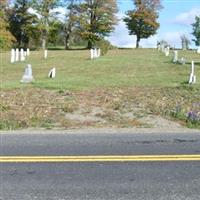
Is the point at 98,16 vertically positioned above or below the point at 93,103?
above

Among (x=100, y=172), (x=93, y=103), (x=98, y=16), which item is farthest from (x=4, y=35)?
(x=100, y=172)

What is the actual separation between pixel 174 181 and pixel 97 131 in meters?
5.07

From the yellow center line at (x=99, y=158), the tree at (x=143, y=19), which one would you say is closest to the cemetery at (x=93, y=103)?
the yellow center line at (x=99, y=158)

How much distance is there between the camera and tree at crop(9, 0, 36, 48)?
89000 mm

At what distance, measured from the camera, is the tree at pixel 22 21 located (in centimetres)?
8900

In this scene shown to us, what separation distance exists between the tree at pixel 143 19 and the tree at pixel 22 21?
69.9 feet

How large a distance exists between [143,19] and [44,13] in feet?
76.3

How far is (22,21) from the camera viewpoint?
91812 mm

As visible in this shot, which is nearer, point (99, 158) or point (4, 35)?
point (99, 158)

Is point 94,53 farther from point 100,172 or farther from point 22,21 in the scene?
point 22,21

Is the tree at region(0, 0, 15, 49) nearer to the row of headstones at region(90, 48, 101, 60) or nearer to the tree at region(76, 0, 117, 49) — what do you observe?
the tree at region(76, 0, 117, 49)

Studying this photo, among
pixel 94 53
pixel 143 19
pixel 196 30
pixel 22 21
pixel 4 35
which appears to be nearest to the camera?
pixel 94 53

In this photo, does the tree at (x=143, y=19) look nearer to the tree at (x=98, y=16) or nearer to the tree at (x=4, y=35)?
the tree at (x=98, y=16)

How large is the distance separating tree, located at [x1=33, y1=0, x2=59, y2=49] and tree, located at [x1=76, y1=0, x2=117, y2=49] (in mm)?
5818
